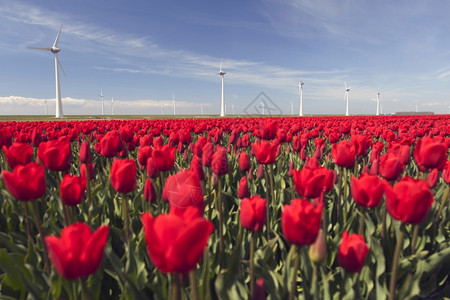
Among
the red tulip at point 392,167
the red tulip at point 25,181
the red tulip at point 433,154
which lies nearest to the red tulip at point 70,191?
the red tulip at point 25,181

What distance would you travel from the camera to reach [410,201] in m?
1.60

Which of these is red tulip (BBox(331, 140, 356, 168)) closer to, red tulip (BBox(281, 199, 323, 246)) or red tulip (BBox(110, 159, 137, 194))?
red tulip (BBox(281, 199, 323, 246))

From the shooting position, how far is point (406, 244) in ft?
8.68

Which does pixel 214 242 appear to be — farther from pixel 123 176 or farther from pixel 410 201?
pixel 410 201

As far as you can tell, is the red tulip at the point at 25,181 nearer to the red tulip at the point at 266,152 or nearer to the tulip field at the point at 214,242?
the tulip field at the point at 214,242

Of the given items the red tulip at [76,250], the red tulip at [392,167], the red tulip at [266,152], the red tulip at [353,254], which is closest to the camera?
the red tulip at [76,250]

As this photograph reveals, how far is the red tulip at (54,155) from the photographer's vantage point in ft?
8.81

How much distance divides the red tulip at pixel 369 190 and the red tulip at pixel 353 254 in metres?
0.52

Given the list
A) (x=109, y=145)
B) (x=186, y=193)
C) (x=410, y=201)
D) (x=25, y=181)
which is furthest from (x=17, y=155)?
(x=410, y=201)

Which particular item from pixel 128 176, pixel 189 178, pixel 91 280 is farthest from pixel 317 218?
pixel 91 280

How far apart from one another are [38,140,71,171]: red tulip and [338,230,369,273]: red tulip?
8.18 feet

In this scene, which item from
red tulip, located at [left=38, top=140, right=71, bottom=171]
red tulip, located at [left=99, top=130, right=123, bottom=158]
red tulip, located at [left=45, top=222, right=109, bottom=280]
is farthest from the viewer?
red tulip, located at [left=99, top=130, right=123, bottom=158]

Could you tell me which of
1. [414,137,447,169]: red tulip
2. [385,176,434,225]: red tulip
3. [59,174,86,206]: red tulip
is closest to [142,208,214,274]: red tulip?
[385,176,434,225]: red tulip

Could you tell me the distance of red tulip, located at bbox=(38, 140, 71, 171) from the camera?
269 cm
